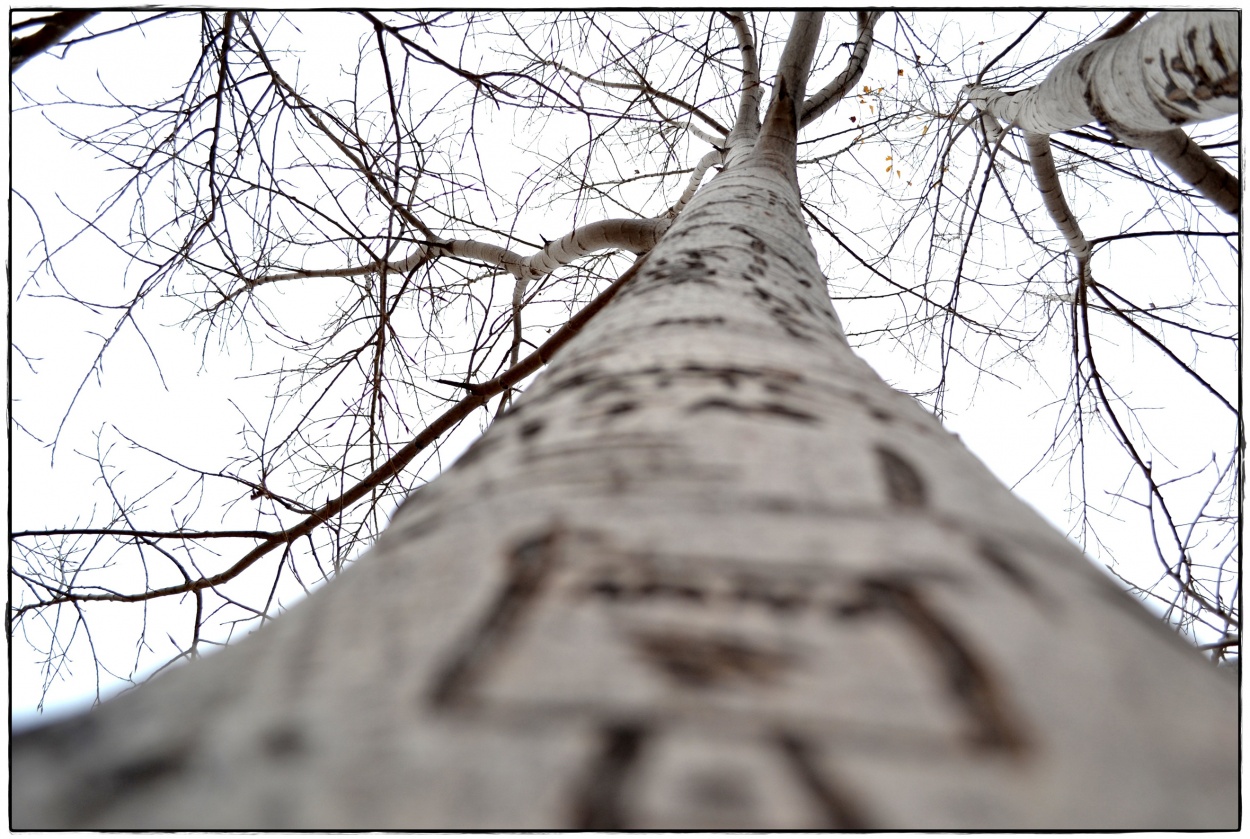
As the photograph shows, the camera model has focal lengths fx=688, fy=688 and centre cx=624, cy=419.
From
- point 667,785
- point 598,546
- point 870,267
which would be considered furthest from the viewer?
point 870,267

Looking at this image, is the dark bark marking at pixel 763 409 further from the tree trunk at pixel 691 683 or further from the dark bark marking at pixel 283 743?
the dark bark marking at pixel 283 743

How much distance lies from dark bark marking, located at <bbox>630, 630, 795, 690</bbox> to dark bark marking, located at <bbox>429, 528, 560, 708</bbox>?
2.4 inches

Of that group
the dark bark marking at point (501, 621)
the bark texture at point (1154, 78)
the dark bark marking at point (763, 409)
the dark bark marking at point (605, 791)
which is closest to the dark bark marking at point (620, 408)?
the dark bark marking at point (763, 409)

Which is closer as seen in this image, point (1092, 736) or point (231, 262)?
point (1092, 736)

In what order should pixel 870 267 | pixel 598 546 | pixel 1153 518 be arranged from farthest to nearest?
pixel 870 267, pixel 1153 518, pixel 598 546

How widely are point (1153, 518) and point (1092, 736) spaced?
195cm

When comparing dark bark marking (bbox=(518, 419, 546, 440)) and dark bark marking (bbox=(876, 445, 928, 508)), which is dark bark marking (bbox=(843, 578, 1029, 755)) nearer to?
dark bark marking (bbox=(876, 445, 928, 508))

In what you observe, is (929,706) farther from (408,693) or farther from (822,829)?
(408,693)

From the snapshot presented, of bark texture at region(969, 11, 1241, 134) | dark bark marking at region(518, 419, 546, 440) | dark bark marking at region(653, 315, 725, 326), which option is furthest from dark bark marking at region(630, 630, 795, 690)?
bark texture at region(969, 11, 1241, 134)

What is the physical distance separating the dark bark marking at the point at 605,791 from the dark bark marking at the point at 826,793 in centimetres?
5

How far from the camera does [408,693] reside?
0.27 m

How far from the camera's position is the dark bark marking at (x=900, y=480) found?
0.38 meters

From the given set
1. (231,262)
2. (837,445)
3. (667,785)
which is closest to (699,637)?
(667,785)

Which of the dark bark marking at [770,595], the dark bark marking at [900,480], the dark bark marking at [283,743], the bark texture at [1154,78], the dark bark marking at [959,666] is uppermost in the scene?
the bark texture at [1154,78]
